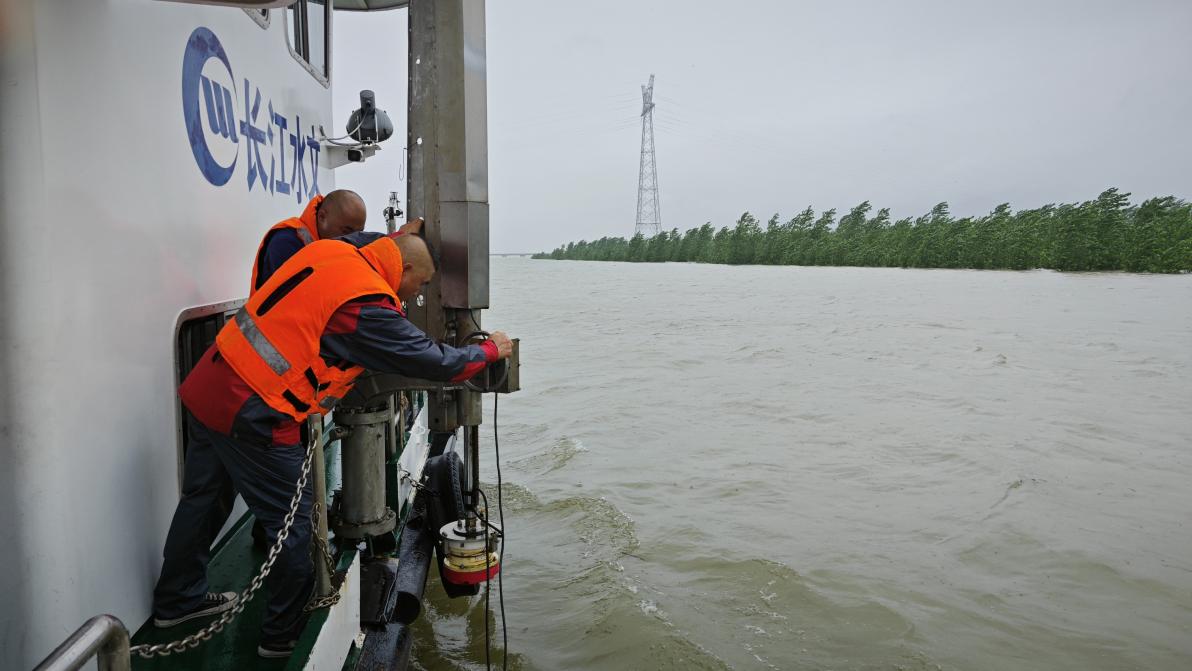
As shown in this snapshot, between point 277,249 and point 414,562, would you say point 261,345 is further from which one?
point 414,562

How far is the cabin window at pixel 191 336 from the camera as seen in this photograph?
2668mm

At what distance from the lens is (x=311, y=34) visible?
4.62 meters

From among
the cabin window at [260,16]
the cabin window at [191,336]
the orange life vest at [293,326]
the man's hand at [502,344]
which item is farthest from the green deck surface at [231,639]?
the cabin window at [260,16]

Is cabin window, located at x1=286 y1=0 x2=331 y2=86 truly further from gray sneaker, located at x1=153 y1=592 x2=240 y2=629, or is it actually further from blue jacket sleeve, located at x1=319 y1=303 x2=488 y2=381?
gray sneaker, located at x1=153 y1=592 x2=240 y2=629

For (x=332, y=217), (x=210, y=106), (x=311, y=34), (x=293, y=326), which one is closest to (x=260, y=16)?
(x=210, y=106)

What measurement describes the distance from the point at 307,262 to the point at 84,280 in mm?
627

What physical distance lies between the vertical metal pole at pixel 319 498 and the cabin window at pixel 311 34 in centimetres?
252

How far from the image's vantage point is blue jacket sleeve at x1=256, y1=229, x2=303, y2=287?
9.96ft

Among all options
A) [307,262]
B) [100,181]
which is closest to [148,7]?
[100,181]

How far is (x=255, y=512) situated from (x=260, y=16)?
2292mm

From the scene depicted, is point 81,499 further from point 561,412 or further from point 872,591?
point 561,412

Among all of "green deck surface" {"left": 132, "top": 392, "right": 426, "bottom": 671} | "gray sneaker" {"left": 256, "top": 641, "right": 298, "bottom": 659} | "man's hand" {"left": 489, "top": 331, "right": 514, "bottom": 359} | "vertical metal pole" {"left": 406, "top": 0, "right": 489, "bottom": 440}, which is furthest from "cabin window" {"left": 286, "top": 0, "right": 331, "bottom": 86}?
"gray sneaker" {"left": 256, "top": 641, "right": 298, "bottom": 659}

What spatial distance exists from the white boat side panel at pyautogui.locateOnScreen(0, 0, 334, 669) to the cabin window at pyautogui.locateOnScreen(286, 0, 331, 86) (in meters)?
1.21

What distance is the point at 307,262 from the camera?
95.3 inches
